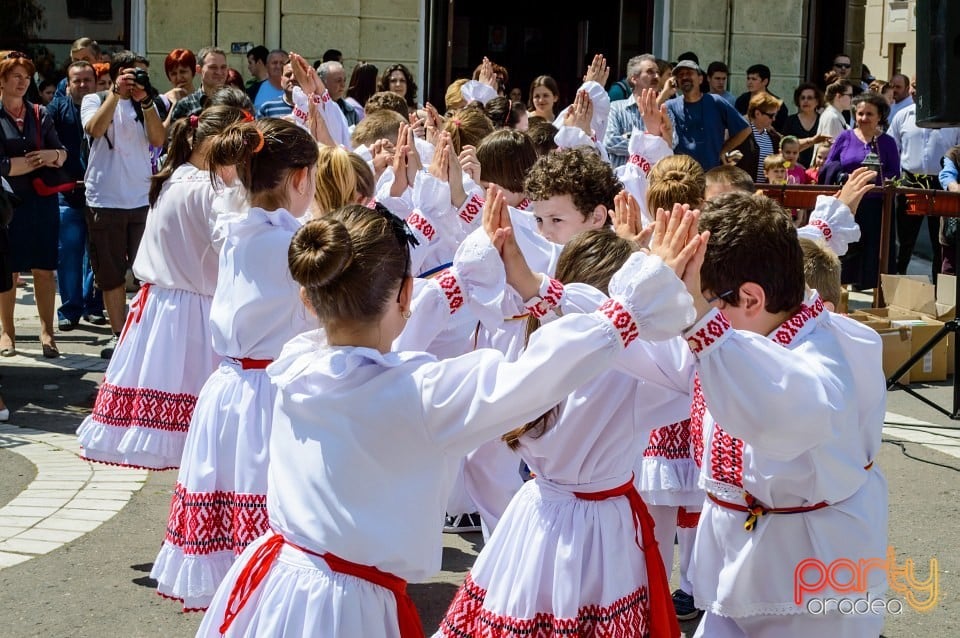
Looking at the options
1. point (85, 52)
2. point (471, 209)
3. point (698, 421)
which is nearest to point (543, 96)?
point (85, 52)

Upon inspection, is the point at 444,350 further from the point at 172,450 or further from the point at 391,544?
the point at 391,544

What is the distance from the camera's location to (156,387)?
4.99 m

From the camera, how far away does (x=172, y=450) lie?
501 centimetres

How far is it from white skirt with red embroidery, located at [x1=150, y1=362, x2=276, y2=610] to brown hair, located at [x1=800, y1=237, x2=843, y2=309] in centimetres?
172

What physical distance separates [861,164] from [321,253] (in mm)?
8702

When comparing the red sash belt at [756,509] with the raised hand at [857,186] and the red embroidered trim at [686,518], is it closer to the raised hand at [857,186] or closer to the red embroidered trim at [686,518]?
the red embroidered trim at [686,518]

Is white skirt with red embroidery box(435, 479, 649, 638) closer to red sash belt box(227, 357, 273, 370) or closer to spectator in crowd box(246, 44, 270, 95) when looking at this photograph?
red sash belt box(227, 357, 273, 370)

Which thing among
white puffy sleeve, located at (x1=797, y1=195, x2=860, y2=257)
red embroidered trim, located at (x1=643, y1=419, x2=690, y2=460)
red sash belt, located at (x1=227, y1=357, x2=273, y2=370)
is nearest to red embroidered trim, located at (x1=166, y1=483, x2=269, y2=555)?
red sash belt, located at (x1=227, y1=357, x2=273, y2=370)

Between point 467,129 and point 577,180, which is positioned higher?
point 467,129

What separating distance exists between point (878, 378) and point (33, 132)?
23.4ft

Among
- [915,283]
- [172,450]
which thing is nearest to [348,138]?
[172,450]

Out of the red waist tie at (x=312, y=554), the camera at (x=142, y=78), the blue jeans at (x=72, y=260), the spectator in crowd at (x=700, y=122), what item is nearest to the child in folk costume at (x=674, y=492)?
the red waist tie at (x=312, y=554)

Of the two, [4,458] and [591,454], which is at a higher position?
[591,454]

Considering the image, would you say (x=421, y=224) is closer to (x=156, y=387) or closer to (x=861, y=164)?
(x=156, y=387)
